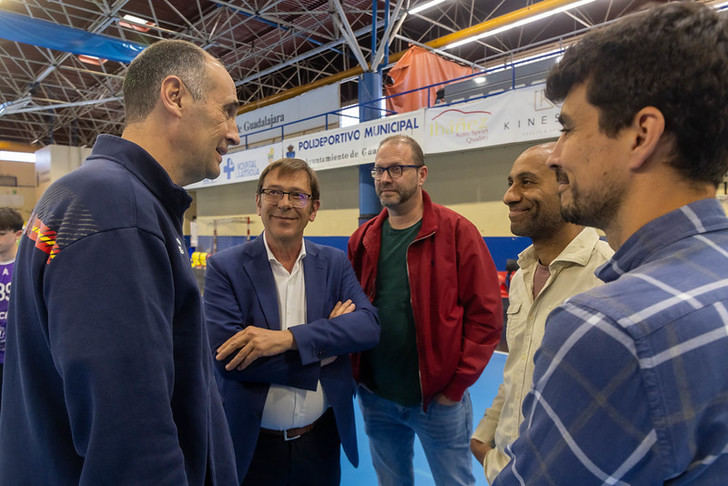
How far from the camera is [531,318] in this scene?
1.40m

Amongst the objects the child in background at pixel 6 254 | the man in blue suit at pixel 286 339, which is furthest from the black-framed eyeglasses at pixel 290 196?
the child in background at pixel 6 254

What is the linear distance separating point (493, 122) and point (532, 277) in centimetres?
516

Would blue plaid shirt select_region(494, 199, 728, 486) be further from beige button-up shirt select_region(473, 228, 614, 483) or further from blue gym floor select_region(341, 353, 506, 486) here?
blue gym floor select_region(341, 353, 506, 486)

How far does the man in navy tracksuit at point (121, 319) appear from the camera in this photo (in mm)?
792

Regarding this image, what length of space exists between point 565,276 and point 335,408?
3.51ft

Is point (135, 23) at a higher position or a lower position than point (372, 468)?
higher

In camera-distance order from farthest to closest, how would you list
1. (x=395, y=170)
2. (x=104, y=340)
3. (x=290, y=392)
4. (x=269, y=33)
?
1. (x=269, y=33)
2. (x=395, y=170)
3. (x=290, y=392)
4. (x=104, y=340)

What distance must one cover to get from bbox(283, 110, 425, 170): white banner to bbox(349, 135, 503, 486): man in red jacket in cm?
508

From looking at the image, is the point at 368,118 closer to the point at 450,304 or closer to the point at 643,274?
the point at 450,304

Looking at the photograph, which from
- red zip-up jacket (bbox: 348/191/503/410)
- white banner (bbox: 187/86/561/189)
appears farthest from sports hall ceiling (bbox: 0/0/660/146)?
red zip-up jacket (bbox: 348/191/503/410)

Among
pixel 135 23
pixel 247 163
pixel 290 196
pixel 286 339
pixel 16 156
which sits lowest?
pixel 286 339

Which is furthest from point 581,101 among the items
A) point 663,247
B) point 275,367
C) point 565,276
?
point 275,367

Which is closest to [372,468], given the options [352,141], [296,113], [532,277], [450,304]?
[450,304]

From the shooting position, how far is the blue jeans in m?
1.92
